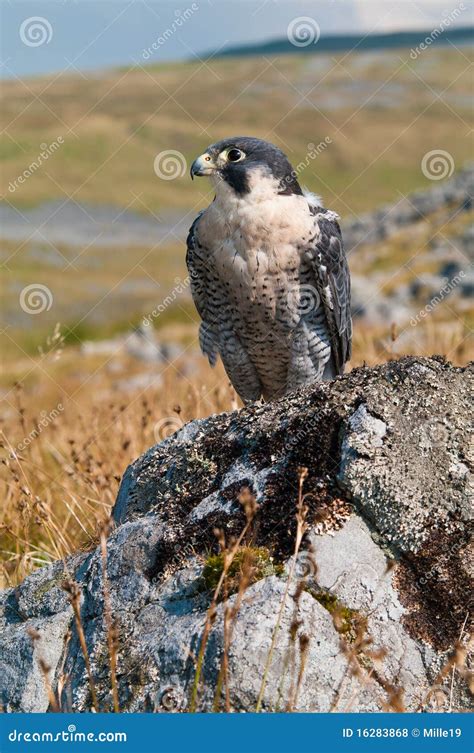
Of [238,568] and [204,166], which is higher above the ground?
[204,166]

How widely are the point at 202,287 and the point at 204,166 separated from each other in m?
0.83

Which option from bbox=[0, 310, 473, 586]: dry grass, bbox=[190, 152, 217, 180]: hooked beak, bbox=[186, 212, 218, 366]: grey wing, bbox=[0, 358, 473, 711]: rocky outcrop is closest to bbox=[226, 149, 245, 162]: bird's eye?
bbox=[190, 152, 217, 180]: hooked beak

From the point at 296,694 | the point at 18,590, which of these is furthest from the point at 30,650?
the point at 296,694

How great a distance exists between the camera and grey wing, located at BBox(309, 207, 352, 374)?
A: 5.09 m

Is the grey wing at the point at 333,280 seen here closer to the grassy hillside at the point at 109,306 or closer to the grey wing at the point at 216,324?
the grassy hillside at the point at 109,306

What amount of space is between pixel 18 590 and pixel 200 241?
2.62 m

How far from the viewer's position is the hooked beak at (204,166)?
5020 millimetres

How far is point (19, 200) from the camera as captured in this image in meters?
173

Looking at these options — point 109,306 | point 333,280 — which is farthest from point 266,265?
point 109,306

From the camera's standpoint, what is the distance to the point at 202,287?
552cm

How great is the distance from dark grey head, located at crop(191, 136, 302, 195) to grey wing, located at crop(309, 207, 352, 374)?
31cm

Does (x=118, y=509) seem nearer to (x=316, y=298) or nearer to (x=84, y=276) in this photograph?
(x=316, y=298)

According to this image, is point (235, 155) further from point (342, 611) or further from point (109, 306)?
point (109, 306)

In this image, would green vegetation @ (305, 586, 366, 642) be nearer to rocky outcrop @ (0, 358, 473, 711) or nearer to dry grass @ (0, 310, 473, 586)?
rocky outcrop @ (0, 358, 473, 711)
